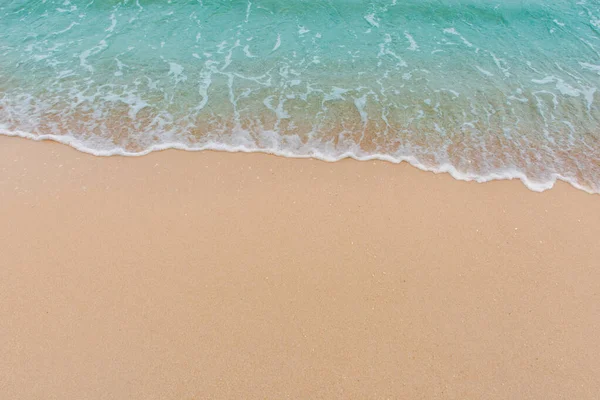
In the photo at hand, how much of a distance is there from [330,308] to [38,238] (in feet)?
14.3

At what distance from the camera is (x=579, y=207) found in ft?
19.5

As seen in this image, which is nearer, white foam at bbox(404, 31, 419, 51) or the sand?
the sand

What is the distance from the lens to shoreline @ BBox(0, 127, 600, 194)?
6.34m

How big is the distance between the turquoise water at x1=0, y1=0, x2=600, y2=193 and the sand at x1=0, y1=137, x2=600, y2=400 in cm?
73

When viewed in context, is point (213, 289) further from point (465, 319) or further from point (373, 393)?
point (465, 319)

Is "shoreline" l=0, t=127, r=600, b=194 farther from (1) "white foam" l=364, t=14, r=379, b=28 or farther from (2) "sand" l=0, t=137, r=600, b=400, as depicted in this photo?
(1) "white foam" l=364, t=14, r=379, b=28

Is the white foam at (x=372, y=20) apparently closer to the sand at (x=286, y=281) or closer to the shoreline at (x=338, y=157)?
the shoreline at (x=338, y=157)

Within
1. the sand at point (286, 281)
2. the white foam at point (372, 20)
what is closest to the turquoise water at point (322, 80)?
the white foam at point (372, 20)

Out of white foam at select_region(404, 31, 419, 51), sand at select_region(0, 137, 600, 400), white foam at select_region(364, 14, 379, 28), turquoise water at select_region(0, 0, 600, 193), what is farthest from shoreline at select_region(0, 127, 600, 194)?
white foam at select_region(364, 14, 379, 28)

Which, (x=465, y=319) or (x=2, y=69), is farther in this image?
(x=2, y=69)

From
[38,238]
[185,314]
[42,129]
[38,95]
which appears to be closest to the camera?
[185,314]

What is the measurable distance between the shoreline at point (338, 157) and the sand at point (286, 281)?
0.15m

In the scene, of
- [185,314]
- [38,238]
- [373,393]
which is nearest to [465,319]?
[373,393]

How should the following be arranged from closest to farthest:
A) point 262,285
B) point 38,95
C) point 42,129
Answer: point 262,285
point 42,129
point 38,95
